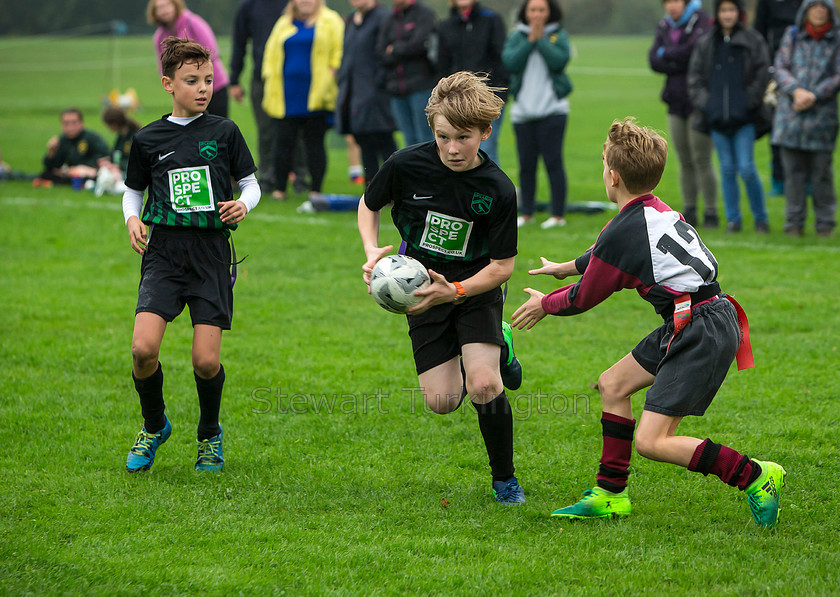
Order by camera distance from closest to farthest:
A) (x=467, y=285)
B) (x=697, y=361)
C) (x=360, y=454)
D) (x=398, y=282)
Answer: (x=697, y=361), (x=398, y=282), (x=467, y=285), (x=360, y=454)

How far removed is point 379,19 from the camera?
1103 centimetres

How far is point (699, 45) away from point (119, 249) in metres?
6.13

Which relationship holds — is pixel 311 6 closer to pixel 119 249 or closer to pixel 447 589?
pixel 119 249

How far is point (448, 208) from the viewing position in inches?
166

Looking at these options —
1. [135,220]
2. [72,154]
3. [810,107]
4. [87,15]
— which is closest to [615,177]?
[135,220]

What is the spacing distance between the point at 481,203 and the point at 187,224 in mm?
1366

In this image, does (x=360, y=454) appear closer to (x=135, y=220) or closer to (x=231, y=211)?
(x=231, y=211)

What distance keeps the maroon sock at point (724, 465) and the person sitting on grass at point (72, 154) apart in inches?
469

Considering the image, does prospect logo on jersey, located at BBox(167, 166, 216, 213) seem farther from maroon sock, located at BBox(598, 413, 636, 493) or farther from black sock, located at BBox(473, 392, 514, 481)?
maroon sock, located at BBox(598, 413, 636, 493)

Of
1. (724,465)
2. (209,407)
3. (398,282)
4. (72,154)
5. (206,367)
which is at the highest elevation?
(398,282)

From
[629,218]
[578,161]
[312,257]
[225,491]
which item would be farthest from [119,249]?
[578,161]

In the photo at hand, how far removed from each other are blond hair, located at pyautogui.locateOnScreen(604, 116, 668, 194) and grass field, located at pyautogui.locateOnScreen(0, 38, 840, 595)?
4.50 ft

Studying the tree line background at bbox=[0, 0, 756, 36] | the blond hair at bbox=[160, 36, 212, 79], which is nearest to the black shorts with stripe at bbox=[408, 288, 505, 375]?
the blond hair at bbox=[160, 36, 212, 79]

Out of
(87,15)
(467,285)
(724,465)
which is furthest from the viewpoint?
(87,15)
